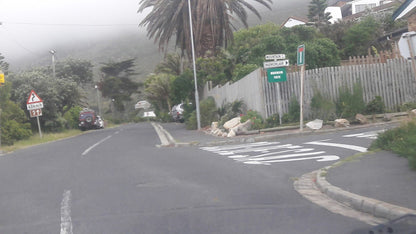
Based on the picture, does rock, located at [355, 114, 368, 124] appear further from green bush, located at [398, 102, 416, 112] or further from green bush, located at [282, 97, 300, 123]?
green bush, located at [282, 97, 300, 123]

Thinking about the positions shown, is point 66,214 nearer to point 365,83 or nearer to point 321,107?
point 321,107

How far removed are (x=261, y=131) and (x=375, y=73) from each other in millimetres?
5387

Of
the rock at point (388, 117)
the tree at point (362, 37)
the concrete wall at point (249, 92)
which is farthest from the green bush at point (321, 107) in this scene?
the tree at point (362, 37)

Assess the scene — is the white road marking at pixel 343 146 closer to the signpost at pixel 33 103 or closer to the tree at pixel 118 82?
the signpost at pixel 33 103

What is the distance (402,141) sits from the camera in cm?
851

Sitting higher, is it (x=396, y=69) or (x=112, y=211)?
(x=396, y=69)

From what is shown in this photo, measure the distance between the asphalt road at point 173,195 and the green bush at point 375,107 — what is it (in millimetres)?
5412

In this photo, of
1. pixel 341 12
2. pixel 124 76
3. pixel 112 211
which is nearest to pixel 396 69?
pixel 112 211

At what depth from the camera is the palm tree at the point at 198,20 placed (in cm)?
2839

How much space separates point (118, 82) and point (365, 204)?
75.1 meters

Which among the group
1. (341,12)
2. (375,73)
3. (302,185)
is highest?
(341,12)

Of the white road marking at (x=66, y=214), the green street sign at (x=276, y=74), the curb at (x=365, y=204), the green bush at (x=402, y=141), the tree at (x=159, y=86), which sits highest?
the tree at (x=159, y=86)

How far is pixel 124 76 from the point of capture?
266ft

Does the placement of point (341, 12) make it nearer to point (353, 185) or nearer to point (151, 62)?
point (151, 62)
